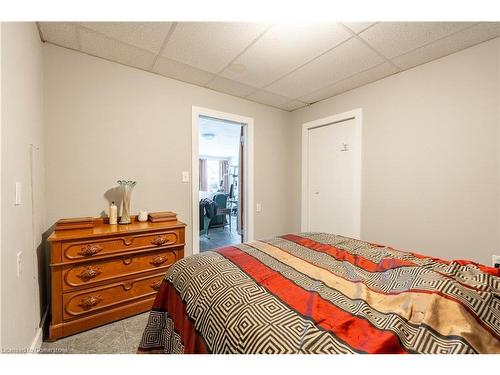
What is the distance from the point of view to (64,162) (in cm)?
187

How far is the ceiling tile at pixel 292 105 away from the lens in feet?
10.1

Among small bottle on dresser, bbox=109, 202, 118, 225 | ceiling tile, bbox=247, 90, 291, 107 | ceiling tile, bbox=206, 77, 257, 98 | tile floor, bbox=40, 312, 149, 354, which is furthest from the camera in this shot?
ceiling tile, bbox=247, 90, 291, 107

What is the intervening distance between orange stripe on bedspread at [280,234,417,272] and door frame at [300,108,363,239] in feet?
4.24

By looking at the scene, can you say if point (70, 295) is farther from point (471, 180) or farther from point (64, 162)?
point (471, 180)

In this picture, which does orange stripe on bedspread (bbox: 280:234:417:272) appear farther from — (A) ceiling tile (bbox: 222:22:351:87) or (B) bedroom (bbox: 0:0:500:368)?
(A) ceiling tile (bbox: 222:22:351:87)

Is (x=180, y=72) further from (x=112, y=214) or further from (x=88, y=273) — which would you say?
(x=88, y=273)

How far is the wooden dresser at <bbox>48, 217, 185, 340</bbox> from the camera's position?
5.08 feet

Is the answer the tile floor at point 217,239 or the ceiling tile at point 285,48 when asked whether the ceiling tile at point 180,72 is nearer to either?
the ceiling tile at point 285,48

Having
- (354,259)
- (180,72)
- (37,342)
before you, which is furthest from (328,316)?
(180,72)

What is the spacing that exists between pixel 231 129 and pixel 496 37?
4318 mm

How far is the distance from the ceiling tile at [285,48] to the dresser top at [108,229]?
1.68 meters

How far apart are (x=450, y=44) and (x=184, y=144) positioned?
2580 millimetres

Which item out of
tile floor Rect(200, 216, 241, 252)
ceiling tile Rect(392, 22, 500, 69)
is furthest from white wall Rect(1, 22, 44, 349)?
ceiling tile Rect(392, 22, 500, 69)
